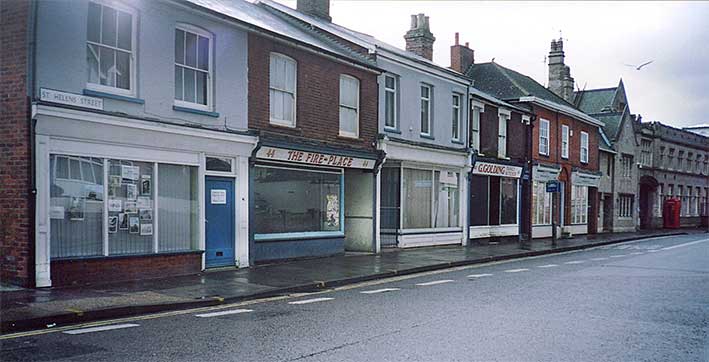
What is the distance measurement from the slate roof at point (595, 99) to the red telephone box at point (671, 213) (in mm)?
8578

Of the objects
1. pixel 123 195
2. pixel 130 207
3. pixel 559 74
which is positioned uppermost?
pixel 559 74

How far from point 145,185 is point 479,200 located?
51.3 ft

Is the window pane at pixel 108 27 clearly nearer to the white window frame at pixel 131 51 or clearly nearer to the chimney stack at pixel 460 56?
the white window frame at pixel 131 51

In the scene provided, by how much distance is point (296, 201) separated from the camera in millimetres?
17141

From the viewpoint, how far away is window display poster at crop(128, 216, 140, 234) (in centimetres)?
1268

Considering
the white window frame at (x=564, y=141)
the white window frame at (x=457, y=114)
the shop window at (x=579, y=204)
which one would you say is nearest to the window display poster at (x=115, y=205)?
the white window frame at (x=457, y=114)

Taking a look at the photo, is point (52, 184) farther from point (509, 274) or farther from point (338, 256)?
point (509, 274)

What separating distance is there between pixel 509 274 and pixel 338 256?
199 inches

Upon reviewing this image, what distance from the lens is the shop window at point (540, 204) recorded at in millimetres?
30000

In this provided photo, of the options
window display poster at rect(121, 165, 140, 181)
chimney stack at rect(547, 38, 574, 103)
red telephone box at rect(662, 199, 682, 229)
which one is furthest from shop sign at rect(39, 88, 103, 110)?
red telephone box at rect(662, 199, 682, 229)

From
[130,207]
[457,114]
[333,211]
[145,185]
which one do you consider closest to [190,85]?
[145,185]

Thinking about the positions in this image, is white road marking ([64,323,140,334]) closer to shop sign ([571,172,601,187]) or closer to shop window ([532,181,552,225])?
shop window ([532,181,552,225])

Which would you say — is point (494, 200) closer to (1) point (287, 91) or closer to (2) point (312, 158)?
(2) point (312, 158)

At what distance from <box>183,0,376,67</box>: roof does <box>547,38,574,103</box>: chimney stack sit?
2320cm
